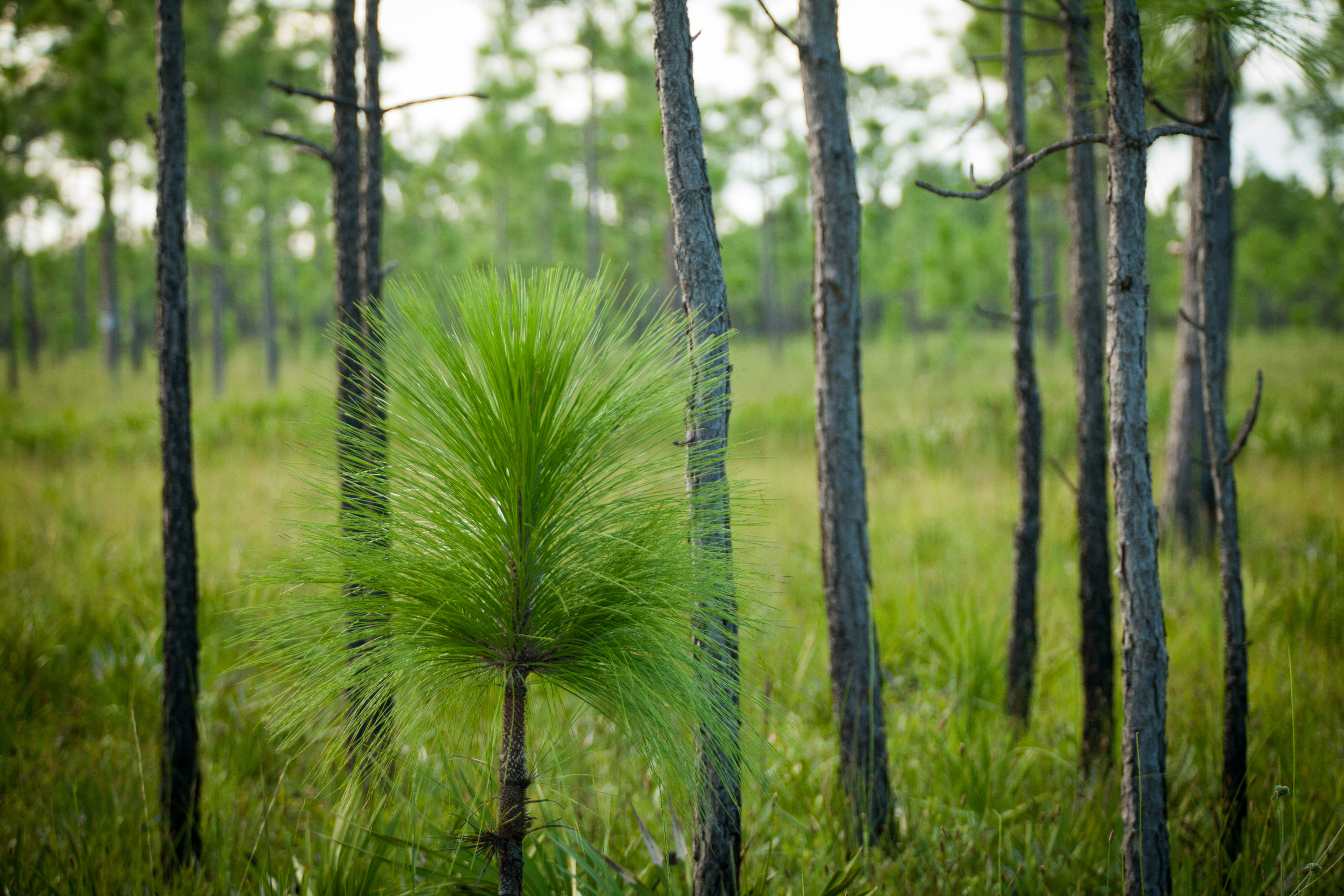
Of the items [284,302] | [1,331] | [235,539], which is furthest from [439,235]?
[235,539]

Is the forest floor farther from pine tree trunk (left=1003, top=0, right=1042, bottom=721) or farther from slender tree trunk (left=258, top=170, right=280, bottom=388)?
slender tree trunk (left=258, top=170, right=280, bottom=388)

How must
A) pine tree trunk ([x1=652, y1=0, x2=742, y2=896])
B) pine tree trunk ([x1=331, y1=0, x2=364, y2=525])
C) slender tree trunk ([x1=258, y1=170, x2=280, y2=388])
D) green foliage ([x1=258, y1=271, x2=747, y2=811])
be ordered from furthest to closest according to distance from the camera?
1. slender tree trunk ([x1=258, y1=170, x2=280, y2=388])
2. pine tree trunk ([x1=331, y1=0, x2=364, y2=525])
3. pine tree trunk ([x1=652, y1=0, x2=742, y2=896])
4. green foliage ([x1=258, y1=271, x2=747, y2=811])

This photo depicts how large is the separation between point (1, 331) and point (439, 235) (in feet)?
66.8

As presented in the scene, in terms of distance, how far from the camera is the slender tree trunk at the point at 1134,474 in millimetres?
1572

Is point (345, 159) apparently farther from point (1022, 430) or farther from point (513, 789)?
point (1022, 430)

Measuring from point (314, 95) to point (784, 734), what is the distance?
8.73 ft

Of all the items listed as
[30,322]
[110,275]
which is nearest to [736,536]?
[110,275]

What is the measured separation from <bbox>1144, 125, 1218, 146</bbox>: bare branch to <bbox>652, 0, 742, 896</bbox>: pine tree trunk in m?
0.98

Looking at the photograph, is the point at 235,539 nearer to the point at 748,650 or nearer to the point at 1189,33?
the point at 748,650

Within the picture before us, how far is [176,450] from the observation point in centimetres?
224

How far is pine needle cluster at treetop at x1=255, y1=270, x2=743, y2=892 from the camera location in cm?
121

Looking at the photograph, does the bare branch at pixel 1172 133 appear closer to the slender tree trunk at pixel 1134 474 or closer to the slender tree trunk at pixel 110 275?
the slender tree trunk at pixel 1134 474

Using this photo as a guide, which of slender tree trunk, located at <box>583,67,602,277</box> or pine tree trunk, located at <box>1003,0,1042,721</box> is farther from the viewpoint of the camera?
slender tree trunk, located at <box>583,67,602,277</box>

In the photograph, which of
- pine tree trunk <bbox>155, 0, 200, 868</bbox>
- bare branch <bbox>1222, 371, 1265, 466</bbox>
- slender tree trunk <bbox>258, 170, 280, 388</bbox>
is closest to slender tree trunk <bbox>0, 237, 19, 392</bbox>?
slender tree trunk <bbox>258, 170, 280, 388</bbox>
